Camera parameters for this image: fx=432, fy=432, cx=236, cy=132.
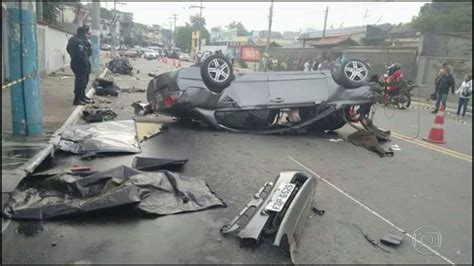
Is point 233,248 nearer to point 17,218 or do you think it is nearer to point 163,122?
point 17,218

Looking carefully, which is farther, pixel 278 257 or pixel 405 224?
pixel 405 224

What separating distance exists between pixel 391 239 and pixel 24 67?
557 cm

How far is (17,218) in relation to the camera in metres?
3.92

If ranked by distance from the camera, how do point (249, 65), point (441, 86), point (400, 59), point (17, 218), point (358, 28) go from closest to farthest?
point (17, 218), point (441, 86), point (400, 59), point (249, 65), point (358, 28)

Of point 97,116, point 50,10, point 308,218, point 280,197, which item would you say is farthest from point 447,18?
point 280,197

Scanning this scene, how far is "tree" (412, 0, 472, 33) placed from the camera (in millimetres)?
43250

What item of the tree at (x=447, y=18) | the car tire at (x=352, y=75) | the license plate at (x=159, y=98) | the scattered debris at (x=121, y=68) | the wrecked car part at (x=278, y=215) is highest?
the tree at (x=447, y=18)

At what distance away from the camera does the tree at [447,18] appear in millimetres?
43250

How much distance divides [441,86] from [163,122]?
1078cm

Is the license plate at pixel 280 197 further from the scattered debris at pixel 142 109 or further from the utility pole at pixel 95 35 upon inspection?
the utility pole at pixel 95 35

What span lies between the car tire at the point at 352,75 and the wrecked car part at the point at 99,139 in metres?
4.34

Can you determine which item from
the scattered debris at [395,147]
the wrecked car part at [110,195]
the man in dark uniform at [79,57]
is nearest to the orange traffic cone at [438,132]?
the scattered debris at [395,147]

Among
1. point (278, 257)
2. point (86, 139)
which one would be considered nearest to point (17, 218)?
point (278, 257)

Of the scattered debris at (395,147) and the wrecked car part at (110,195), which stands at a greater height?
the wrecked car part at (110,195)
